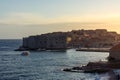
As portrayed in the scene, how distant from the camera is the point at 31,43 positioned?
164 metres

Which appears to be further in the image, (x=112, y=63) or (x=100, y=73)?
(x=112, y=63)

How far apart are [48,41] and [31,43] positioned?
273 inches

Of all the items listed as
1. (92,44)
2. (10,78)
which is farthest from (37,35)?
(10,78)

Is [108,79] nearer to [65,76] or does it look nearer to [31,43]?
[65,76]

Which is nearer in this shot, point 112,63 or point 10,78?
point 10,78

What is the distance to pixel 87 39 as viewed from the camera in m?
186

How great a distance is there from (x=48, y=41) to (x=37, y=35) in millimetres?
10092

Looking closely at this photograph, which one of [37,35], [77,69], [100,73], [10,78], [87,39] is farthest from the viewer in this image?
[87,39]

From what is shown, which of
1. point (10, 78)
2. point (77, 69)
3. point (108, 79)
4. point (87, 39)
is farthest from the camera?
point (87, 39)

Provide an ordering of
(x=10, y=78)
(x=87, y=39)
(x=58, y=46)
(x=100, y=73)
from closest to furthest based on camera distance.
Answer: (x=10, y=78) < (x=100, y=73) < (x=58, y=46) < (x=87, y=39)

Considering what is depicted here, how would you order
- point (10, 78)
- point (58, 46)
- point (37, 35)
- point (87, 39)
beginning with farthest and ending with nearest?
1. point (87, 39)
2. point (37, 35)
3. point (58, 46)
4. point (10, 78)

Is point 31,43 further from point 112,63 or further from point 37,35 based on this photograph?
point 112,63

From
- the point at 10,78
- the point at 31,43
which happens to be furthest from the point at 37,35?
the point at 10,78

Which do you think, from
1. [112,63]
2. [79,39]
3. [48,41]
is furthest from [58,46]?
[112,63]
